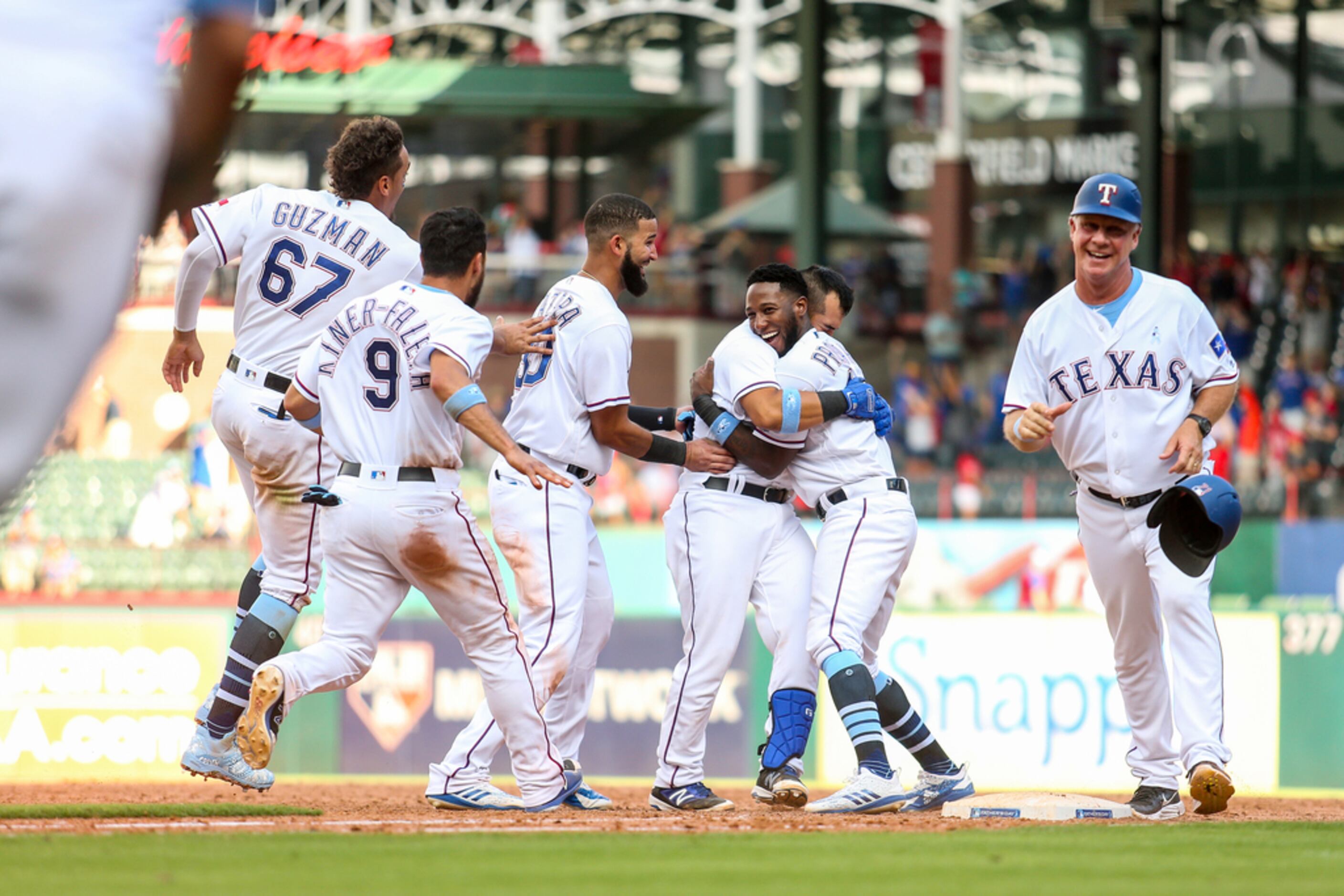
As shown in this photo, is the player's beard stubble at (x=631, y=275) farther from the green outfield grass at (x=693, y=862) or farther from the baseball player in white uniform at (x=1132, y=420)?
the green outfield grass at (x=693, y=862)

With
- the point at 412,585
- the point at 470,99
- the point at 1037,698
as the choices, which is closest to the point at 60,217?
the point at 412,585

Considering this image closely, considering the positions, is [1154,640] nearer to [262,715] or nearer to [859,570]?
[859,570]

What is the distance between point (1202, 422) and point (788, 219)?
2034cm

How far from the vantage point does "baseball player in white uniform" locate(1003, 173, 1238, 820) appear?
666cm

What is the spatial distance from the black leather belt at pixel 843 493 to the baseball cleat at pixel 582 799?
4.91 feet

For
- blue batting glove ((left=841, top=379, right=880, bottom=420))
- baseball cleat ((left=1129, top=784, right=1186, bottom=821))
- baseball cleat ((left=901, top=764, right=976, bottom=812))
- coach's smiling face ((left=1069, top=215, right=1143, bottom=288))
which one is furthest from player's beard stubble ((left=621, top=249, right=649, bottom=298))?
baseball cleat ((left=1129, top=784, right=1186, bottom=821))

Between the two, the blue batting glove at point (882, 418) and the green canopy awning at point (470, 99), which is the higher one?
the green canopy awning at point (470, 99)

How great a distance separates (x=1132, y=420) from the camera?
676 cm

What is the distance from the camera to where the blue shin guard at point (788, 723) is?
7.03 meters

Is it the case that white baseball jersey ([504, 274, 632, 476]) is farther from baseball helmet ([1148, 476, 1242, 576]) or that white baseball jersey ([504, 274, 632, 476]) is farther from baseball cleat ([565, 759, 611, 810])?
baseball helmet ([1148, 476, 1242, 576])

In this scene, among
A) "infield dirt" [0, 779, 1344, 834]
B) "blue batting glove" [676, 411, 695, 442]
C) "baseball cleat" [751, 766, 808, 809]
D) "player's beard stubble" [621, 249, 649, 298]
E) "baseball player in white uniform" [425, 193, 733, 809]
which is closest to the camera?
"infield dirt" [0, 779, 1344, 834]

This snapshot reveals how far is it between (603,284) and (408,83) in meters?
22.0

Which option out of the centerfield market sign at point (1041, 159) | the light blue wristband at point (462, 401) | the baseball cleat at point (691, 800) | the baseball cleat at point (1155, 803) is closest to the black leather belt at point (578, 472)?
the light blue wristband at point (462, 401)

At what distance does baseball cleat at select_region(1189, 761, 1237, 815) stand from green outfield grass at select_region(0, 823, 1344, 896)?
1.61ft
